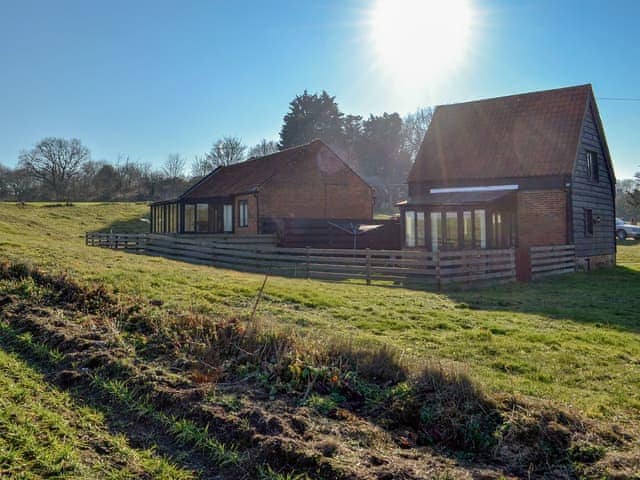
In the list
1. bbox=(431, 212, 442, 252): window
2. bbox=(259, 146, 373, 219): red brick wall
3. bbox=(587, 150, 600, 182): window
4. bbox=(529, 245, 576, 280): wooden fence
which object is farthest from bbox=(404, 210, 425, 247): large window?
bbox=(259, 146, 373, 219): red brick wall

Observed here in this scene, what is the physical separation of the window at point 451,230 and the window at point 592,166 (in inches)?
274

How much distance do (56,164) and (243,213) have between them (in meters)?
40.1

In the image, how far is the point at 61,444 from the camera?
13.4 feet

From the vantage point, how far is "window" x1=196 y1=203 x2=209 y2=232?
3102cm

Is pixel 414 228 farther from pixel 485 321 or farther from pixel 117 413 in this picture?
pixel 117 413

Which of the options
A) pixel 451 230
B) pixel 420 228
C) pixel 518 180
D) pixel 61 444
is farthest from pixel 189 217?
pixel 61 444

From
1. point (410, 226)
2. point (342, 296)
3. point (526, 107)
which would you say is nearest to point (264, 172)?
point (410, 226)

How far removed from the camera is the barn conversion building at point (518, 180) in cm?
1984

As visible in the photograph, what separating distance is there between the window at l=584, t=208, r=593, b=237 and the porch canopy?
3907mm

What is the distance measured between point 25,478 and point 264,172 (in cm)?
2609

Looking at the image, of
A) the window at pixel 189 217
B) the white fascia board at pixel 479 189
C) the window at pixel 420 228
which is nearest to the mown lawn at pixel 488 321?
the window at pixel 420 228

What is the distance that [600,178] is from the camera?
23484mm

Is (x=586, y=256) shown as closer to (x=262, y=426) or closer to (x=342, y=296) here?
(x=342, y=296)

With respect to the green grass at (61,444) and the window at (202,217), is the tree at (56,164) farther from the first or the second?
the green grass at (61,444)
